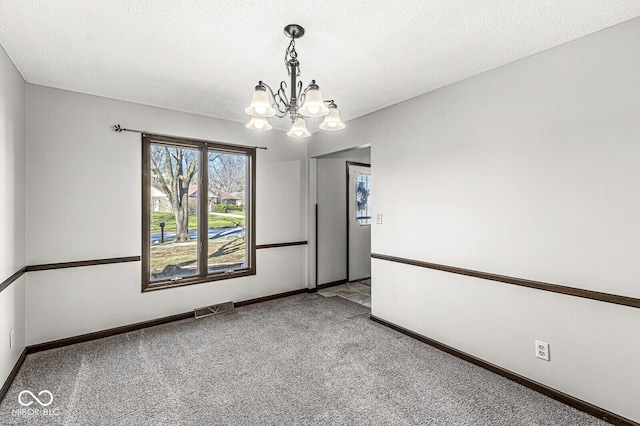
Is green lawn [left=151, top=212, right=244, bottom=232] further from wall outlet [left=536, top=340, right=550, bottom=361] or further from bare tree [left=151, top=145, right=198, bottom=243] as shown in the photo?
wall outlet [left=536, top=340, right=550, bottom=361]

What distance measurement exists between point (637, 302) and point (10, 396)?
13.7ft

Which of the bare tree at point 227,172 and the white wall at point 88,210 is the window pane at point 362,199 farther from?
the white wall at point 88,210

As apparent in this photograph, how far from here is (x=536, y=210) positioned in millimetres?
2330

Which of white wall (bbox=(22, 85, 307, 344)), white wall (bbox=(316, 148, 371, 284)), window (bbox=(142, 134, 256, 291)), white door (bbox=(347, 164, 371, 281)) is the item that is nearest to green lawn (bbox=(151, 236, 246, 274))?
window (bbox=(142, 134, 256, 291))

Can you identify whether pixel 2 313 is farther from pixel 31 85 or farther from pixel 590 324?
pixel 590 324

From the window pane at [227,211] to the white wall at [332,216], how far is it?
1276mm

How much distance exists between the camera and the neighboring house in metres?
3.64

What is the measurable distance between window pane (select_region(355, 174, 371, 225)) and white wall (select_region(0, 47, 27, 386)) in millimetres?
4439

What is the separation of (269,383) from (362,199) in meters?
3.98

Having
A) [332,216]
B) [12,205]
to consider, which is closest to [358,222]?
[332,216]

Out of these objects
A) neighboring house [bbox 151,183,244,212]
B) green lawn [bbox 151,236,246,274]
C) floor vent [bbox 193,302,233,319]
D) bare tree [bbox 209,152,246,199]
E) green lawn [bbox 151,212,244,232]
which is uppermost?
bare tree [bbox 209,152,246,199]

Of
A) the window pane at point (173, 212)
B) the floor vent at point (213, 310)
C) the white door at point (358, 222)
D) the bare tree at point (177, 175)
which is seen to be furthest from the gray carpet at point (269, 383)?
the white door at point (358, 222)

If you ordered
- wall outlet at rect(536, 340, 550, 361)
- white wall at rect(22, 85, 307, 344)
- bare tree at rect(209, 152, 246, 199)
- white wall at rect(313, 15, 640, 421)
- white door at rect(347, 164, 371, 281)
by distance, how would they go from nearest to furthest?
white wall at rect(313, 15, 640, 421), wall outlet at rect(536, 340, 550, 361), white wall at rect(22, 85, 307, 344), bare tree at rect(209, 152, 246, 199), white door at rect(347, 164, 371, 281)

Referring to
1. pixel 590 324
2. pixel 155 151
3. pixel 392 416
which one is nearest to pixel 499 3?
pixel 590 324
